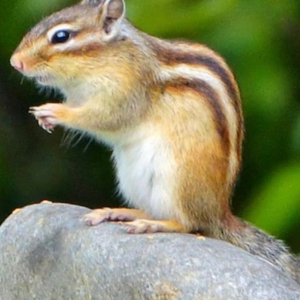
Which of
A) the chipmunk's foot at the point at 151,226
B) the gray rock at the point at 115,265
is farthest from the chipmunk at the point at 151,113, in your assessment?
the gray rock at the point at 115,265

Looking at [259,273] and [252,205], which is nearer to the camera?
[259,273]

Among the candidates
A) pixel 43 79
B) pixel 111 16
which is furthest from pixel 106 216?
pixel 111 16

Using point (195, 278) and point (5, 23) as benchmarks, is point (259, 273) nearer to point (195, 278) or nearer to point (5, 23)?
point (195, 278)

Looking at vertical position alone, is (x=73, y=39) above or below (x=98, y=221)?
above

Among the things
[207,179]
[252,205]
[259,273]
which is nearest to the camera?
[259,273]

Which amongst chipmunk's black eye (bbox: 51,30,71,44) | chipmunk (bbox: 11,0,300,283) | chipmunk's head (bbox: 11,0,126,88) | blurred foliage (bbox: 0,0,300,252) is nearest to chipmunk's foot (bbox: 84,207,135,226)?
chipmunk (bbox: 11,0,300,283)

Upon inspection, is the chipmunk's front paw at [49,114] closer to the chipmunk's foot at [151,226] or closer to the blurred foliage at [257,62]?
the chipmunk's foot at [151,226]

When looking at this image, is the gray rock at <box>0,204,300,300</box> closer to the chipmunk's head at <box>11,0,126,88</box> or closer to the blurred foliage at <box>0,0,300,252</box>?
the chipmunk's head at <box>11,0,126,88</box>

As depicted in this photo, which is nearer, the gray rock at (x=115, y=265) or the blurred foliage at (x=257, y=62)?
the gray rock at (x=115, y=265)

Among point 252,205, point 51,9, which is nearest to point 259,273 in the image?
point 252,205
